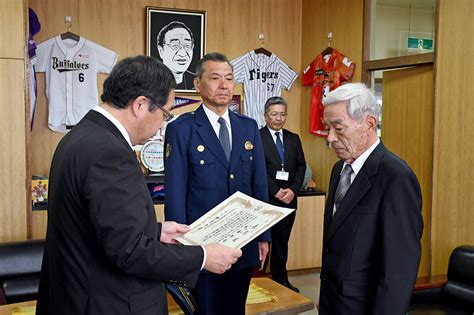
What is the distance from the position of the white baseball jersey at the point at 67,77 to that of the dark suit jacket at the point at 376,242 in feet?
12.5

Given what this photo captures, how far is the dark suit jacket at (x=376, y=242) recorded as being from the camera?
5.80ft

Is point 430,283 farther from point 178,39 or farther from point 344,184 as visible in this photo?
point 178,39

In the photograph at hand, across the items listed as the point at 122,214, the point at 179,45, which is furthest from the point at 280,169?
the point at 122,214

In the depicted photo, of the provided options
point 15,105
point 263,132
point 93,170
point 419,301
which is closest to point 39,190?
point 15,105

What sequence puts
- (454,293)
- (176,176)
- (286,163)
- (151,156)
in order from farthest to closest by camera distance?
(151,156) < (286,163) < (454,293) < (176,176)

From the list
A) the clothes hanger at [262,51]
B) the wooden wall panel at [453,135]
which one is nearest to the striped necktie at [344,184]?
the wooden wall panel at [453,135]

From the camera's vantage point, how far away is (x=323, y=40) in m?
6.00

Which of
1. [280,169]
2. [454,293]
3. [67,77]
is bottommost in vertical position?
[454,293]

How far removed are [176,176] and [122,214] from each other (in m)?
1.11

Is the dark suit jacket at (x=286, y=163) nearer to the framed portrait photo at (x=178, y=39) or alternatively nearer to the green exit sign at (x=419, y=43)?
the framed portrait photo at (x=178, y=39)

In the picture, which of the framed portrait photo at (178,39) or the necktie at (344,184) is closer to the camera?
the necktie at (344,184)

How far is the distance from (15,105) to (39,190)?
3.60ft

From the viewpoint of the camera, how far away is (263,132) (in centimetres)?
496

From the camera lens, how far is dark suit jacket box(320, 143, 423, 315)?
1.77m
